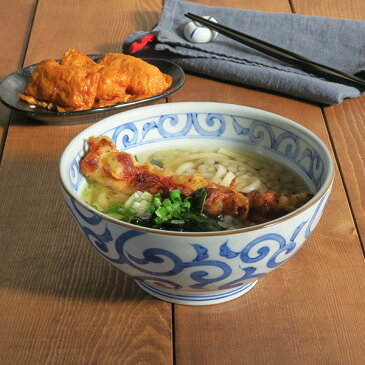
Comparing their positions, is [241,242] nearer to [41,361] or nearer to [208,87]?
[41,361]

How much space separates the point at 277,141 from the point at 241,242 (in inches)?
14.5

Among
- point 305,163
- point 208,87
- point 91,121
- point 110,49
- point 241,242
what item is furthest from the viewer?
point 110,49

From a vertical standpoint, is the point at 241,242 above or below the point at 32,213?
above

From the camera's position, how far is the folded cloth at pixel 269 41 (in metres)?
1.73

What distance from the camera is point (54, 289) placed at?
1.09 metres

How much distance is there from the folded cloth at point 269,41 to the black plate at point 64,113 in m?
0.10

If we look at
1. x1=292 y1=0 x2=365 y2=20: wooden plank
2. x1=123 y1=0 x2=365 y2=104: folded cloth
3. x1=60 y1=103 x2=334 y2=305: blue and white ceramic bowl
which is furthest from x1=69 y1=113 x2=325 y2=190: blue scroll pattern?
x1=292 y1=0 x2=365 y2=20: wooden plank

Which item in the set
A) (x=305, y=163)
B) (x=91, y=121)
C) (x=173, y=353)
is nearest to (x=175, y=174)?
(x=305, y=163)

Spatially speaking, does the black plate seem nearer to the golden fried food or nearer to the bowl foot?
the golden fried food

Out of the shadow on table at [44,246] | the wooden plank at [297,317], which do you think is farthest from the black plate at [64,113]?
the wooden plank at [297,317]

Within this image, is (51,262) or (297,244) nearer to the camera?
(297,244)

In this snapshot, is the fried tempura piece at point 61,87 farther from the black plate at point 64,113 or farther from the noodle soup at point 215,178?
the noodle soup at point 215,178

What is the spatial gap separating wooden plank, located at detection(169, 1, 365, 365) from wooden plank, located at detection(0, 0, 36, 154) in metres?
0.82

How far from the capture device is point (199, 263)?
0.89 metres
